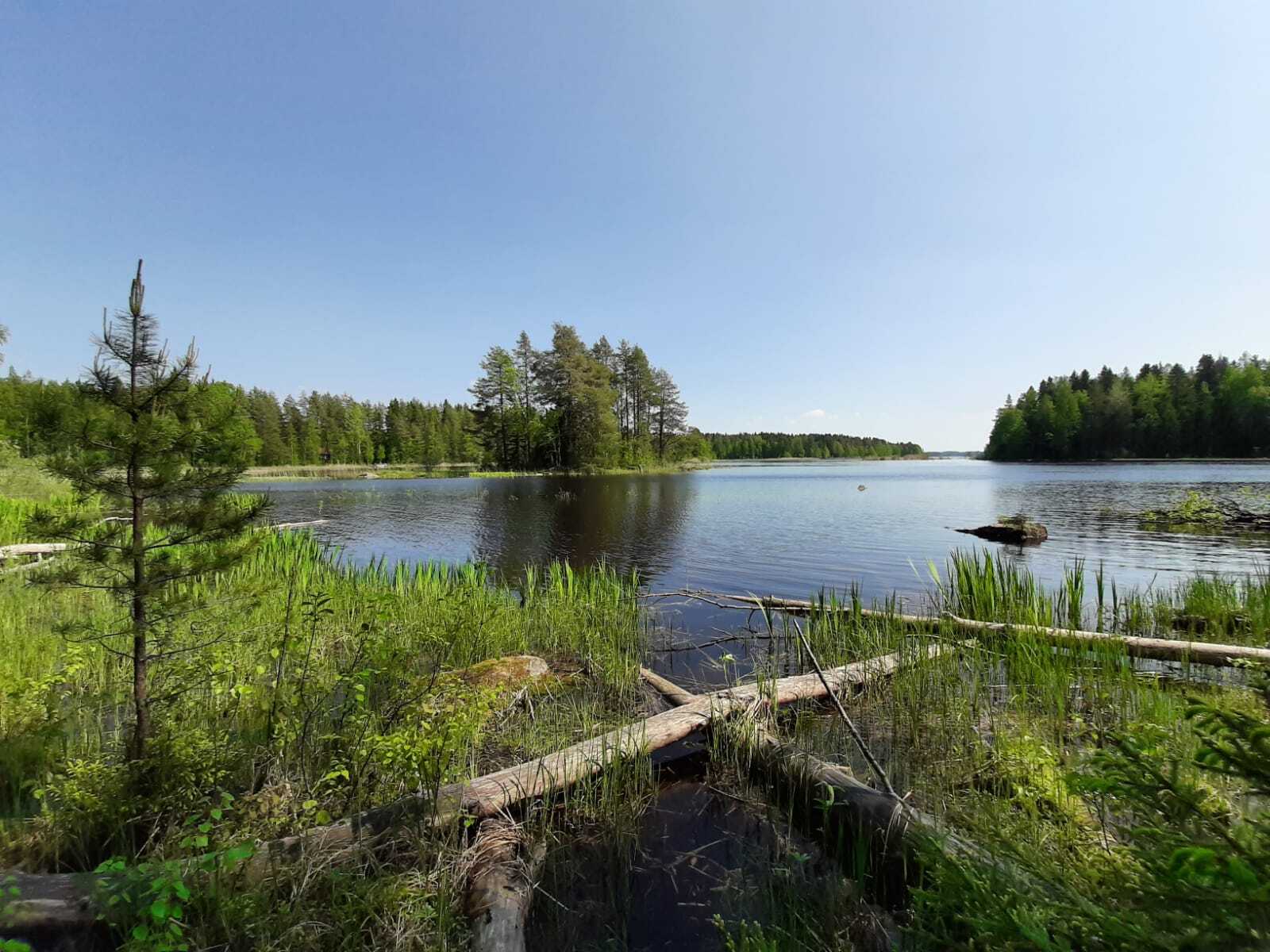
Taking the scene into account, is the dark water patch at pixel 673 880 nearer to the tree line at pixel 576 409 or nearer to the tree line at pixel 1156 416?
the tree line at pixel 576 409

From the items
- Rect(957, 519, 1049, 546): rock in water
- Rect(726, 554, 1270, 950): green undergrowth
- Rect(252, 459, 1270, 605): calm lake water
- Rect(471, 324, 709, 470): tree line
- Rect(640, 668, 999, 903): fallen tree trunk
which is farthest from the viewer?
Rect(471, 324, 709, 470): tree line

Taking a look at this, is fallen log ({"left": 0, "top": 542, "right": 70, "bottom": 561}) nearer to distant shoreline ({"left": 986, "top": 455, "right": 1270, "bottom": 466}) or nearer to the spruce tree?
the spruce tree

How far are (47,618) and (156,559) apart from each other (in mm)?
6640

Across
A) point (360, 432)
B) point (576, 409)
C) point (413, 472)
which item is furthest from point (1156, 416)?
point (360, 432)

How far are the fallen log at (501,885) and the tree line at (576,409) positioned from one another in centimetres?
5610

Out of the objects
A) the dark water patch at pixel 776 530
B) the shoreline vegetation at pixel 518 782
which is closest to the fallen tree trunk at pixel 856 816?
the shoreline vegetation at pixel 518 782

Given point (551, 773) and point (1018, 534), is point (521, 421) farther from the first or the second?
point (551, 773)

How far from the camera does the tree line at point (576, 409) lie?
6059 cm

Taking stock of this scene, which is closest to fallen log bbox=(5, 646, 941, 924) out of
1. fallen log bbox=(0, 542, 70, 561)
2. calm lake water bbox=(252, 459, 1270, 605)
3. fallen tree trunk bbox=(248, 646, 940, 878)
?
fallen tree trunk bbox=(248, 646, 940, 878)

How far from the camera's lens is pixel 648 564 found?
1619cm

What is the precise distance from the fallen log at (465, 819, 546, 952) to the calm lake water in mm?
9755

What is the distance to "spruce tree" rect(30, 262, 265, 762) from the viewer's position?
3.16m

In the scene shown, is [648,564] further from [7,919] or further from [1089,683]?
[7,919]

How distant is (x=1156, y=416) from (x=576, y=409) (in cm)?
8523
